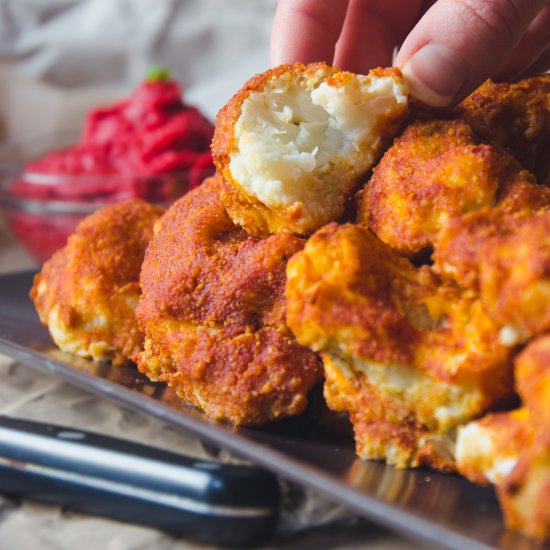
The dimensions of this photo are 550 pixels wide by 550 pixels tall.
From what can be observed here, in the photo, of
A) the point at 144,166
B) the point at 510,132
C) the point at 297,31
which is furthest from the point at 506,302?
the point at 144,166

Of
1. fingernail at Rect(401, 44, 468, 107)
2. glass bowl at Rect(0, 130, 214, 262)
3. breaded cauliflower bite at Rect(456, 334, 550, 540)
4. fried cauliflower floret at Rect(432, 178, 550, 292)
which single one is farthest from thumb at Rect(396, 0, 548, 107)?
glass bowl at Rect(0, 130, 214, 262)

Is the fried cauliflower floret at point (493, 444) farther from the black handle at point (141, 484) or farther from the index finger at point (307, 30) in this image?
the index finger at point (307, 30)

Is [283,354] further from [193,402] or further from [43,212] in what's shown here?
[43,212]

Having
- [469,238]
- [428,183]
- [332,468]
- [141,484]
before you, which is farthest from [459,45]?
[141,484]

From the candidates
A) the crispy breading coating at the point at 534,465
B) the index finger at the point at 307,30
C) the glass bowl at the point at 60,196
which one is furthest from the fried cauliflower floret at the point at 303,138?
the glass bowl at the point at 60,196

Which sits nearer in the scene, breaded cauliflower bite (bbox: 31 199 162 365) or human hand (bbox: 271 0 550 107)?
human hand (bbox: 271 0 550 107)

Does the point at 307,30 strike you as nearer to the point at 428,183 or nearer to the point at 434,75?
the point at 434,75

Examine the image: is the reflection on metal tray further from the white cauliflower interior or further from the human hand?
the human hand
